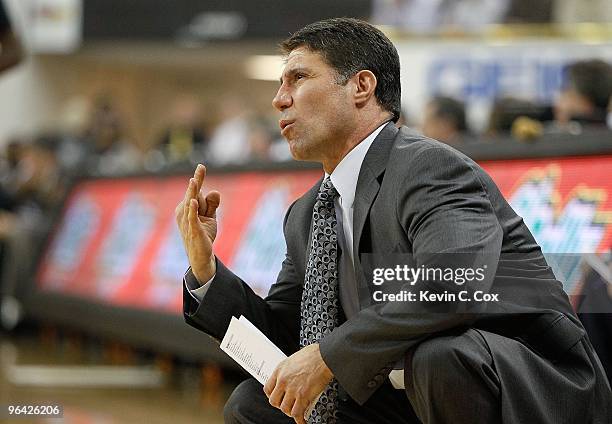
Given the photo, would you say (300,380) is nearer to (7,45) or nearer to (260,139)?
(7,45)

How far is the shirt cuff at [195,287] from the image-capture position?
8.38 ft

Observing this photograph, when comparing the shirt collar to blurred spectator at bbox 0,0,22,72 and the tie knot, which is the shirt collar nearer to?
the tie knot

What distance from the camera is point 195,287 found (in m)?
2.59

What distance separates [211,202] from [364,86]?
462 millimetres

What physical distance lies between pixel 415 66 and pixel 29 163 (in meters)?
4.47

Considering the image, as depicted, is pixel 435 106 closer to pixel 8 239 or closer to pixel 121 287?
pixel 121 287

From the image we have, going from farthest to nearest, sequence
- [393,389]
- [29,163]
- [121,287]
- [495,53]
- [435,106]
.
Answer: [495,53] < [29,163] < [121,287] < [435,106] < [393,389]

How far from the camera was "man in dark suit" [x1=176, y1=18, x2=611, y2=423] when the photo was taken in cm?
215

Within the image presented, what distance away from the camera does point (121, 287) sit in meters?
6.50

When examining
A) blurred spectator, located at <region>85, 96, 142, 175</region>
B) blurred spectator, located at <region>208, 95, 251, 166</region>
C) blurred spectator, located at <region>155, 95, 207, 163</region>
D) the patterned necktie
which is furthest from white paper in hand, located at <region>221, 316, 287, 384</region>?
blurred spectator, located at <region>155, 95, 207, 163</region>

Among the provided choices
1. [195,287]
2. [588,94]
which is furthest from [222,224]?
[195,287]

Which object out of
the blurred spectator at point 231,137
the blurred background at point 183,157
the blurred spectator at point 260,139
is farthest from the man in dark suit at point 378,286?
the blurred spectator at point 231,137

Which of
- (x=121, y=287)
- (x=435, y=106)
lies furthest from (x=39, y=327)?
(x=435, y=106)

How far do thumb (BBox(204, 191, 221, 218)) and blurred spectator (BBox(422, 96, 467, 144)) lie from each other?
10.6 feet
